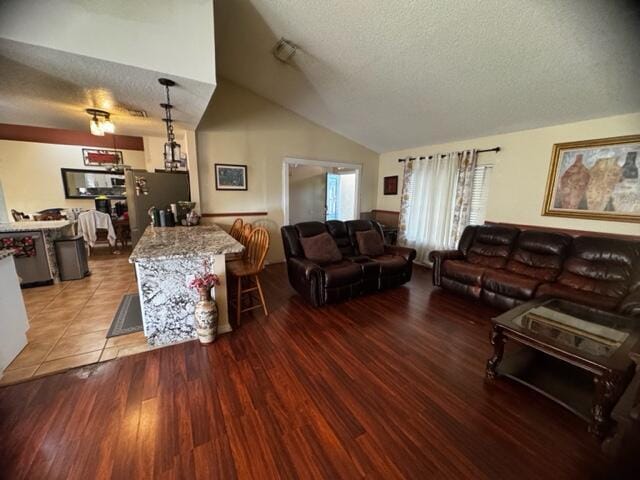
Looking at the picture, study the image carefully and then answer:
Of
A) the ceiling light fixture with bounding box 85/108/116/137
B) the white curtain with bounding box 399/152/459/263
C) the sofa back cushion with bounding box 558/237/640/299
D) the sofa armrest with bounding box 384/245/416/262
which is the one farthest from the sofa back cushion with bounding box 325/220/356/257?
the ceiling light fixture with bounding box 85/108/116/137

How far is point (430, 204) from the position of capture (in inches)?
172

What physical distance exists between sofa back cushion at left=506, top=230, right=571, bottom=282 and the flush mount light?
3.59 meters

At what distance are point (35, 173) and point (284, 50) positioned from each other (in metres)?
6.16

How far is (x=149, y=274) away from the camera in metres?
1.96

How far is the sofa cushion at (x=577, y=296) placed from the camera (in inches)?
87.4

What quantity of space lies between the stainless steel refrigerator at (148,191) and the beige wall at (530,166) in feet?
14.3

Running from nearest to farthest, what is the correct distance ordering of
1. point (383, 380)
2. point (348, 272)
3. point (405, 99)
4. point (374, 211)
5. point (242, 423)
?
point (242, 423) < point (383, 380) < point (348, 272) < point (405, 99) < point (374, 211)

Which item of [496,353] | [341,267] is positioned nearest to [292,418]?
[496,353]

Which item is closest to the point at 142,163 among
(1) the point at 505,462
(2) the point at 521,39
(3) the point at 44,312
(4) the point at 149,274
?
(3) the point at 44,312

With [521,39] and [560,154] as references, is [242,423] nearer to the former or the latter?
[521,39]

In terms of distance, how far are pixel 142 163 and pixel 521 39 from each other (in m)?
7.54

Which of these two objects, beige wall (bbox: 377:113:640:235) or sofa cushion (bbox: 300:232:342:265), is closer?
beige wall (bbox: 377:113:640:235)

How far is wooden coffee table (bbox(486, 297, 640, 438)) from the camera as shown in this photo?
4.47 ft

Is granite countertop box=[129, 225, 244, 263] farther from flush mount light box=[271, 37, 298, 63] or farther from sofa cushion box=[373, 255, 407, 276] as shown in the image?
flush mount light box=[271, 37, 298, 63]
